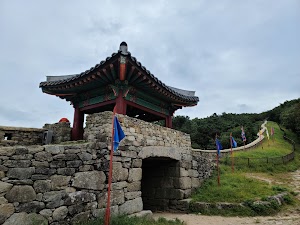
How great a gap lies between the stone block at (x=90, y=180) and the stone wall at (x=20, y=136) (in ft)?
9.99

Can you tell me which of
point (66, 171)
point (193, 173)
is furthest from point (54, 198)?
point (193, 173)

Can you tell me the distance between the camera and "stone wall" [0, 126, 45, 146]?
266 inches

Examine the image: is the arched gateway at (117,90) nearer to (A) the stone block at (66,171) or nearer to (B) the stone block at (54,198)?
(A) the stone block at (66,171)

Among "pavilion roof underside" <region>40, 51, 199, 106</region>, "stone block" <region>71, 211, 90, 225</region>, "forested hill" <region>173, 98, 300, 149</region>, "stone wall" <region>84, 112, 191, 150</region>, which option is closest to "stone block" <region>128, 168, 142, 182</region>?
"stone wall" <region>84, 112, 191, 150</region>

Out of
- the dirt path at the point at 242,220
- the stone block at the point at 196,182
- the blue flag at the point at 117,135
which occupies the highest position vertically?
the blue flag at the point at 117,135

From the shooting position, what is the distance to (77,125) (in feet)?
29.9

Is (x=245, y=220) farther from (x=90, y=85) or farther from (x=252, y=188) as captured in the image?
(x=90, y=85)

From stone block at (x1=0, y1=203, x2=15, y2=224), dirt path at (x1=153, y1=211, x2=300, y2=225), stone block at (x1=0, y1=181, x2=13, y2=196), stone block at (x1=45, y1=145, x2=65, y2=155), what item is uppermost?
stone block at (x1=45, y1=145, x2=65, y2=155)

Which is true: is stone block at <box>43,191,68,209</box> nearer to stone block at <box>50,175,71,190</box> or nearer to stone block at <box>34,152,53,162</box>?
stone block at <box>50,175,71,190</box>

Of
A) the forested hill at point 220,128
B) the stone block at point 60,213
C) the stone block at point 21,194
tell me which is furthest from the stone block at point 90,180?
the forested hill at point 220,128

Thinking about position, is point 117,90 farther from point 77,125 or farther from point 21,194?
point 21,194

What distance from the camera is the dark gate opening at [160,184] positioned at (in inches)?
358

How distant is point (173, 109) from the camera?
10.7 metres

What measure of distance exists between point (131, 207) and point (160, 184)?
3207 mm
